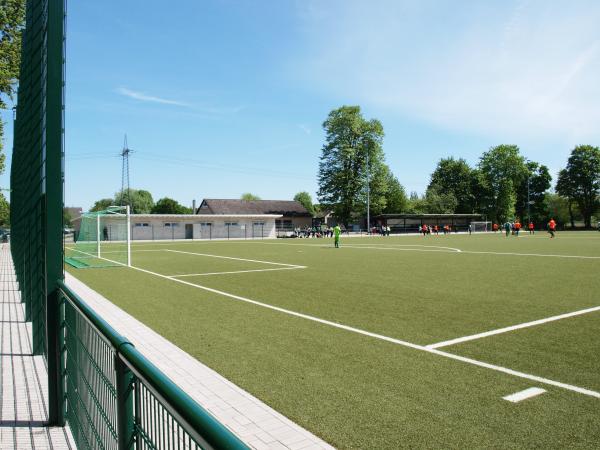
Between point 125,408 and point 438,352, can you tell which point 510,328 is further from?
point 125,408

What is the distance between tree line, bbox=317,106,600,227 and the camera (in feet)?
217

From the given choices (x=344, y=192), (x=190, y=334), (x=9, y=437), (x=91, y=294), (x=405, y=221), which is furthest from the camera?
(x=405, y=221)

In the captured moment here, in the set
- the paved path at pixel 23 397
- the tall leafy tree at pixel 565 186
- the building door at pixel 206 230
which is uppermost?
the tall leafy tree at pixel 565 186

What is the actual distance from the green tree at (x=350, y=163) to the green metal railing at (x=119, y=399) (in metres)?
62.5

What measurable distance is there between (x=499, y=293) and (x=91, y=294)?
10689mm

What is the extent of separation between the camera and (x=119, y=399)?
2160 mm

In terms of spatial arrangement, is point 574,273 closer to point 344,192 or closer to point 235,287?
point 235,287

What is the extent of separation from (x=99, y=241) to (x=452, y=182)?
280 ft

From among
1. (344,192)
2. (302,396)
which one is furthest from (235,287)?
(344,192)

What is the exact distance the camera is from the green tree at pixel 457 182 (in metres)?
91.9

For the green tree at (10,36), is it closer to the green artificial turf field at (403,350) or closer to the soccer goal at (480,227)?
the green artificial turf field at (403,350)

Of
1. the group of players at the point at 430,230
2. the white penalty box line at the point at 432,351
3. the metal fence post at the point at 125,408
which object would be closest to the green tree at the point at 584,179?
the group of players at the point at 430,230

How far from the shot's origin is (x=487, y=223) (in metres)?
82.5

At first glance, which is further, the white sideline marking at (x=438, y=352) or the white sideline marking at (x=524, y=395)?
the white sideline marking at (x=438, y=352)
